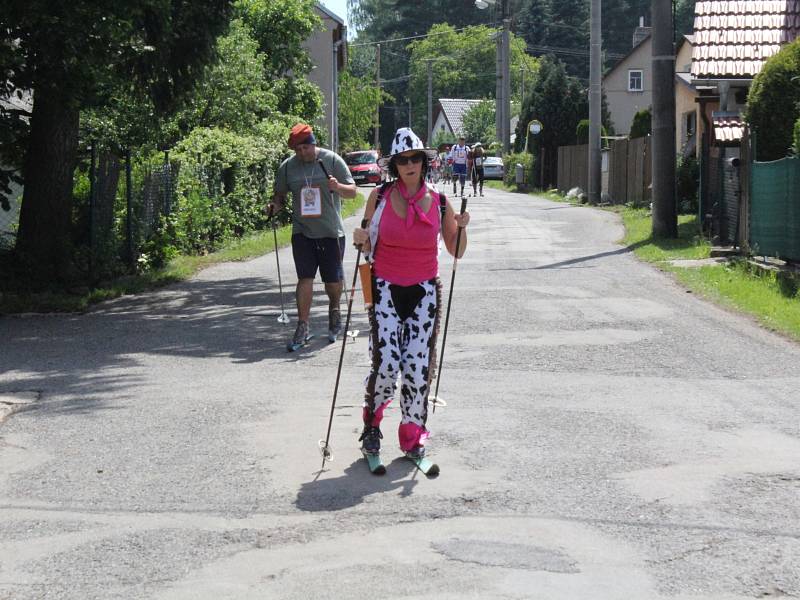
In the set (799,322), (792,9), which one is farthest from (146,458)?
(792,9)

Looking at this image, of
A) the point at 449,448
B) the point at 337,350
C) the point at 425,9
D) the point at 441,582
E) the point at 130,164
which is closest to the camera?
the point at 441,582

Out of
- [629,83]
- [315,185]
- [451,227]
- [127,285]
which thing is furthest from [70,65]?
[629,83]

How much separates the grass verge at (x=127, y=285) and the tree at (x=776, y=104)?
635 centimetres

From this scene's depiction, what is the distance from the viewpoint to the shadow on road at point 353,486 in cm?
612

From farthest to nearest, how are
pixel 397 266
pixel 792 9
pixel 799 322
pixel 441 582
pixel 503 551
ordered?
pixel 792 9
pixel 799 322
pixel 397 266
pixel 503 551
pixel 441 582

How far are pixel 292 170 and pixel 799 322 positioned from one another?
200 inches

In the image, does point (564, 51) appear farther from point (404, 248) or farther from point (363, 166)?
point (404, 248)

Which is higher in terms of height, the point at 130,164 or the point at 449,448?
the point at 130,164

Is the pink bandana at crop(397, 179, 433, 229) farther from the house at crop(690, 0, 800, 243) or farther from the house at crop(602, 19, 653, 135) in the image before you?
the house at crop(602, 19, 653, 135)

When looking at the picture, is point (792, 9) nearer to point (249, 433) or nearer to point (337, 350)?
point (337, 350)

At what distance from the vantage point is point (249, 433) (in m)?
7.71

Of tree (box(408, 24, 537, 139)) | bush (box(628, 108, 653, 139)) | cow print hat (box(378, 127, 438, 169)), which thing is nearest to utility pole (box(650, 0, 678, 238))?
cow print hat (box(378, 127, 438, 169))

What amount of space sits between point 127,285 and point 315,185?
5819mm

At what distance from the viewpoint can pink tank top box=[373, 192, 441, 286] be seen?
6.73 metres
